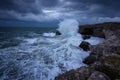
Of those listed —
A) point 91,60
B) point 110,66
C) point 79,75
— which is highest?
point 110,66

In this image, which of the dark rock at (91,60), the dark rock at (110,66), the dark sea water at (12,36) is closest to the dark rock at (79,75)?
the dark rock at (110,66)

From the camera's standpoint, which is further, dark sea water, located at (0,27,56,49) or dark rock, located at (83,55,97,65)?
dark sea water, located at (0,27,56,49)

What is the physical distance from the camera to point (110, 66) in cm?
526

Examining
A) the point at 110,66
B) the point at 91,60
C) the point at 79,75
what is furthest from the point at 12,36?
the point at 110,66

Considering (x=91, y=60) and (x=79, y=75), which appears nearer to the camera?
(x=79, y=75)

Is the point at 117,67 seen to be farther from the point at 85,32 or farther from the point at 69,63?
the point at 85,32

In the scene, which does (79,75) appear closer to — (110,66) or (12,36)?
(110,66)

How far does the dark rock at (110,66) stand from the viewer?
5.06 metres

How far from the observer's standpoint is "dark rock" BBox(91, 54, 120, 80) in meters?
5.06

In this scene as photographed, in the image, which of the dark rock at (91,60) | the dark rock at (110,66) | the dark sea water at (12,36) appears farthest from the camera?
the dark sea water at (12,36)

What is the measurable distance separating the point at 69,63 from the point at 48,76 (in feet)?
7.96

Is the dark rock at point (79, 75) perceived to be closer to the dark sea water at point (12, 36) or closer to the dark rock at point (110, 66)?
the dark rock at point (110, 66)

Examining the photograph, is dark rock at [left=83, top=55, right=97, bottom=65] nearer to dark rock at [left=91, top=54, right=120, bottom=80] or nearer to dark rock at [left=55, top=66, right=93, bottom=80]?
dark rock at [left=91, top=54, right=120, bottom=80]

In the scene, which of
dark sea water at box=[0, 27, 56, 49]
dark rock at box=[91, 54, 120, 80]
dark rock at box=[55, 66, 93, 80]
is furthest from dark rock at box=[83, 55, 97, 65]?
dark sea water at box=[0, 27, 56, 49]
